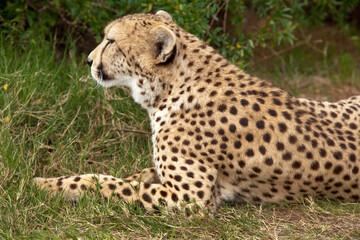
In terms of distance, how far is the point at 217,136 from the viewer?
10.2 ft

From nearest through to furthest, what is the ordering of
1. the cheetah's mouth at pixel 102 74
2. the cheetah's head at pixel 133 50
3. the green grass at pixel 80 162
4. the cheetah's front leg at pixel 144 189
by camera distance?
the green grass at pixel 80 162 < the cheetah's front leg at pixel 144 189 < the cheetah's head at pixel 133 50 < the cheetah's mouth at pixel 102 74

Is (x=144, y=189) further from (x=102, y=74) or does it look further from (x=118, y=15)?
(x=118, y=15)

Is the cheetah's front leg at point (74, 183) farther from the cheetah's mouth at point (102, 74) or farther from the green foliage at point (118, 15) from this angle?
the green foliage at point (118, 15)

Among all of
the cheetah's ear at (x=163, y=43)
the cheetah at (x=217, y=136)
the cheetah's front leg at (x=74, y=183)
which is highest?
the cheetah's ear at (x=163, y=43)

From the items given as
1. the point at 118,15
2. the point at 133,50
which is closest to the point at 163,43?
the point at 133,50

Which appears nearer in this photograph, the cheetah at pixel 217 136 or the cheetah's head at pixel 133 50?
the cheetah at pixel 217 136

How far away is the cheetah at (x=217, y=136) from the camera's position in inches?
121

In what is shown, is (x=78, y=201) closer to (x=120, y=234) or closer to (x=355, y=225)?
(x=120, y=234)

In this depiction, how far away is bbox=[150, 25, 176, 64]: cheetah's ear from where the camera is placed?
10.2 ft

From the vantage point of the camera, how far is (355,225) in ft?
→ 9.84

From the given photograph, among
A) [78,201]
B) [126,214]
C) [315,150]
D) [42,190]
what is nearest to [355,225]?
[315,150]

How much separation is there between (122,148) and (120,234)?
3.51 feet

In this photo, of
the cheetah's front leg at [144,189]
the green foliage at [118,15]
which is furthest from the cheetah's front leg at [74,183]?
the green foliage at [118,15]

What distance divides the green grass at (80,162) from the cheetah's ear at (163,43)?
813 millimetres
